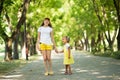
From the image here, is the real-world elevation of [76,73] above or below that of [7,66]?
below

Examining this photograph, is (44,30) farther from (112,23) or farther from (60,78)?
(112,23)

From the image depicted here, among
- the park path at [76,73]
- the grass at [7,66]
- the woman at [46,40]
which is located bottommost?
the park path at [76,73]

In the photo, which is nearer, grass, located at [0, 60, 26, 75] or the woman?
the woman

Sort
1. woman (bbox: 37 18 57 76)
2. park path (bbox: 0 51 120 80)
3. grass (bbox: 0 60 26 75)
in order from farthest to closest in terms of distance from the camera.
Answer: grass (bbox: 0 60 26 75), woman (bbox: 37 18 57 76), park path (bbox: 0 51 120 80)

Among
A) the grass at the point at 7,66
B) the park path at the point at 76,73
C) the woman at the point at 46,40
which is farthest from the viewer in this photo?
the grass at the point at 7,66

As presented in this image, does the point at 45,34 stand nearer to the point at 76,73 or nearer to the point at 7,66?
the point at 76,73

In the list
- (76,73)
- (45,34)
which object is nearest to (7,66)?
(76,73)

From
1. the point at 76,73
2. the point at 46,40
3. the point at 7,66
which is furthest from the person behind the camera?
the point at 7,66

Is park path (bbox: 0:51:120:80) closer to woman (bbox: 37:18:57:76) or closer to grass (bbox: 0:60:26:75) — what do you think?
grass (bbox: 0:60:26:75)

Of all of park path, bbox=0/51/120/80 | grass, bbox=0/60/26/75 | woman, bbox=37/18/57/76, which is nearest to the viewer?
park path, bbox=0/51/120/80

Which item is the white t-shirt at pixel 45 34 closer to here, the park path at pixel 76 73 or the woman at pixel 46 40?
the woman at pixel 46 40

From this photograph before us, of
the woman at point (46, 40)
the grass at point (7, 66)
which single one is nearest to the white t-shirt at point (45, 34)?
the woman at point (46, 40)

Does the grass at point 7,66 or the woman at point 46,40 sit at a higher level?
the woman at point 46,40

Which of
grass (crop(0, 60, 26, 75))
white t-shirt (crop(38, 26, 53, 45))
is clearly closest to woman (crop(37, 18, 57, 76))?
white t-shirt (crop(38, 26, 53, 45))
